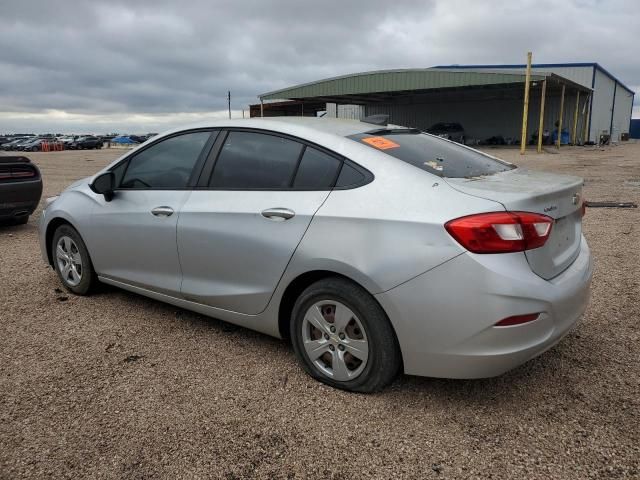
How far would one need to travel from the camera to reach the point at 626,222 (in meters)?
7.72

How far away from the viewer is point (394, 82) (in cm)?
3431

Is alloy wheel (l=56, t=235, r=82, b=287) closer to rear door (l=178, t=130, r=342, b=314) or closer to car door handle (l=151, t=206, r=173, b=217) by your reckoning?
car door handle (l=151, t=206, r=173, b=217)

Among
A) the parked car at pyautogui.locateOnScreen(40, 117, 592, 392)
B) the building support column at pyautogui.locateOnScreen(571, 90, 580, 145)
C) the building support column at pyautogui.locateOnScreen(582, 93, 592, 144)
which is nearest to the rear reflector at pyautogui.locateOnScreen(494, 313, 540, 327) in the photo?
the parked car at pyautogui.locateOnScreen(40, 117, 592, 392)

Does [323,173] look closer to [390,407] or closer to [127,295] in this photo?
[390,407]

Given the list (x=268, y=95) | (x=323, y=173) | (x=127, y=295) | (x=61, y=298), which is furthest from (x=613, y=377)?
(x=268, y=95)

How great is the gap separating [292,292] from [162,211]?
1225 millimetres

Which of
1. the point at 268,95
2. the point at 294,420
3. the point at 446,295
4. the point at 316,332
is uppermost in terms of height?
the point at 268,95

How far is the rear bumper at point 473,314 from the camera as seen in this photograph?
243 cm

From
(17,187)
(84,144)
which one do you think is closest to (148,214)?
(17,187)

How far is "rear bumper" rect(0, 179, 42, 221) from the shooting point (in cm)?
723

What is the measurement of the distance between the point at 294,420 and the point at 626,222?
22.8 feet

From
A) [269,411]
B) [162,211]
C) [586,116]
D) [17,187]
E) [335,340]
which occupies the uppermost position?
[586,116]

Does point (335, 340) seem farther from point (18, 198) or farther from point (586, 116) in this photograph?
point (586, 116)

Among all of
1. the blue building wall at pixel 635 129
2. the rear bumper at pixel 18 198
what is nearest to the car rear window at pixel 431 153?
the rear bumper at pixel 18 198
